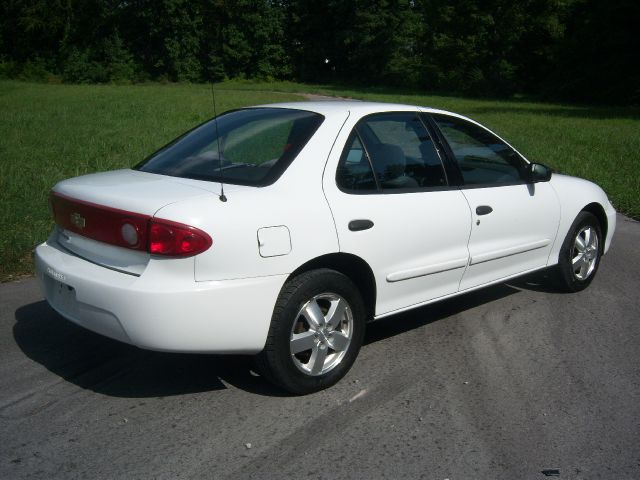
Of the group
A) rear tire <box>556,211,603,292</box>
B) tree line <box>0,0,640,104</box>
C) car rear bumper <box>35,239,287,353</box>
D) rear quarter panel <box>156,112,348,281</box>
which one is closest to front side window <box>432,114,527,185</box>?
rear tire <box>556,211,603,292</box>

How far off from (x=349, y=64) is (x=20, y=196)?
2244 inches

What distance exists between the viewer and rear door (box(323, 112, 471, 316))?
4.16 metres

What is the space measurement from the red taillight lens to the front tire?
541 mm

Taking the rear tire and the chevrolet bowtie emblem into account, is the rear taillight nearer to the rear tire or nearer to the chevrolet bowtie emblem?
the chevrolet bowtie emblem

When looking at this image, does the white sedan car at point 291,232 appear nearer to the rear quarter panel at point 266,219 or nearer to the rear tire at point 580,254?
the rear quarter panel at point 266,219

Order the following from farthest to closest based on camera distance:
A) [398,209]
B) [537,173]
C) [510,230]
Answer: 1. [537,173]
2. [510,230]
3. [398,209]

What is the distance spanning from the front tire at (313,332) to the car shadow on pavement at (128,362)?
0.22 metres

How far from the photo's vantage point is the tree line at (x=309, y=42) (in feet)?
160

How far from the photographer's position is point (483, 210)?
4961 millimetres

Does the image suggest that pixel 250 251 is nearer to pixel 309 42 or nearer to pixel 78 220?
pixel 78 220

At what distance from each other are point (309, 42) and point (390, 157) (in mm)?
63075

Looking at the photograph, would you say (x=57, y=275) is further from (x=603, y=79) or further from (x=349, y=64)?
(x=349, y=64)

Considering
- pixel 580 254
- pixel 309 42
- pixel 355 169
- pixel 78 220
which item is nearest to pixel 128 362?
pixel 78 220

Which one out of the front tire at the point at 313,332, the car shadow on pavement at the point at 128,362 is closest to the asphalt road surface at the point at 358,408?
A: the car shadow on pavement at the point at 128,362
